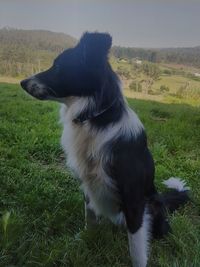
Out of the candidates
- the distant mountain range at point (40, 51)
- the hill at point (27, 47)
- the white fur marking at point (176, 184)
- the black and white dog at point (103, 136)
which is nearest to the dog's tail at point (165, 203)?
the white fur marking at point (176, 184)

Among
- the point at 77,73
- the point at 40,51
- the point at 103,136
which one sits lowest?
the point at 103,136

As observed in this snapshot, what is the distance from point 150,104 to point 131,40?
1847 millimetres

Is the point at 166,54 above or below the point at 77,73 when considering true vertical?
below

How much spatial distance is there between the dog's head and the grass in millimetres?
742

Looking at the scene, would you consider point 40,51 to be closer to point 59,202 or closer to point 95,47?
point 59,202

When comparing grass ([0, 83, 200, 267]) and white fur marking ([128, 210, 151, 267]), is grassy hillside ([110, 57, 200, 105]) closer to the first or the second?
grass ([0, 83, 200, 267])

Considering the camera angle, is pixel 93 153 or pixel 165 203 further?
pixel 165 203

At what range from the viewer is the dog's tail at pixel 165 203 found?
2580 mm

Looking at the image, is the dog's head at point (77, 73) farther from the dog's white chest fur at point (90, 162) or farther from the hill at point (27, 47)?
the hill at point (27, 47)

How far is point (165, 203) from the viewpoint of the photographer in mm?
2934

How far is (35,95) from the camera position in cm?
237

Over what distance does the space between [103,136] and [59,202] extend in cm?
86

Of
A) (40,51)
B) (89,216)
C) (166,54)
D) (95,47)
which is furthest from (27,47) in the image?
(95,47)

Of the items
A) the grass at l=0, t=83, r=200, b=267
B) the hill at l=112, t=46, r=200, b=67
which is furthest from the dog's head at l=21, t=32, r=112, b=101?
the hill at l=112, t=46, r=200, b=67
